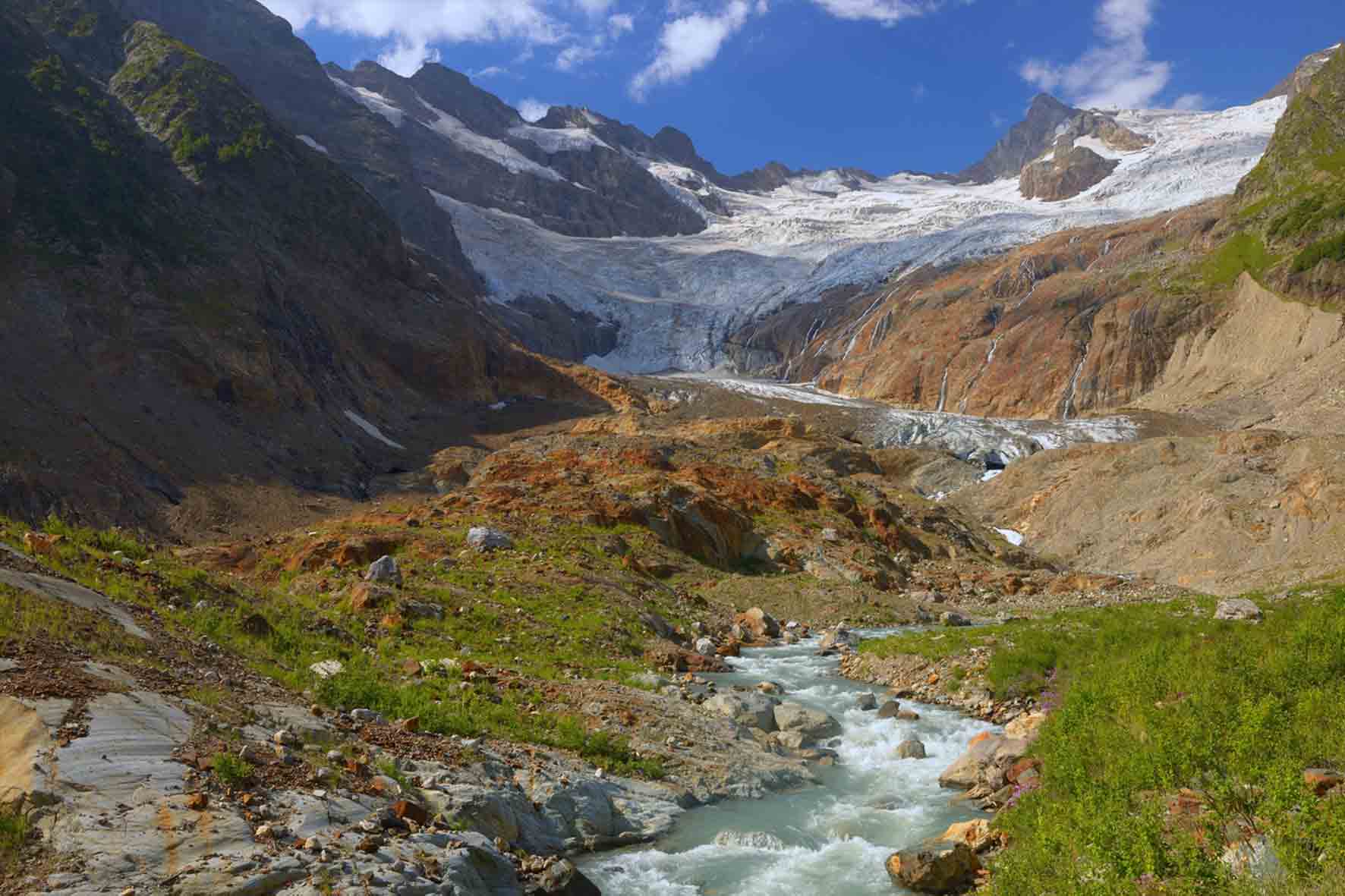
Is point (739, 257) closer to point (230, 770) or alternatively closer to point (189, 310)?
point (189, 310)

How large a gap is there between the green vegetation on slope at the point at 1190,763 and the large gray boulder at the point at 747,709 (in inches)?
175

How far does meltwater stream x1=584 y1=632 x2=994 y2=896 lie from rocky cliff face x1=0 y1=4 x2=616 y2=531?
104 ft

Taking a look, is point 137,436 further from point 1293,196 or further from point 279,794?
point 1293,196

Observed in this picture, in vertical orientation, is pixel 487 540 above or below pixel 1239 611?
below

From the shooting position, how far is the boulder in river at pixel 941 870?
9711 millimetres

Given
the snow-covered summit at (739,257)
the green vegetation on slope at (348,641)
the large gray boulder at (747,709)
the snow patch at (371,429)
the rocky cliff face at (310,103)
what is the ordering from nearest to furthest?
the green vegetation on slope at (348,641) < the large gray boulder at (747,709) < the snow patch at (371,429) < the rocky cliff face at (310,103) < the snow-covered summit at (739,257)

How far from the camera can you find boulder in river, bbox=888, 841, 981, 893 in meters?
9.71

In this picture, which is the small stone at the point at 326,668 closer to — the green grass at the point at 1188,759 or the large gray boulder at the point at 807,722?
the large gray boulder at the point at 807,722

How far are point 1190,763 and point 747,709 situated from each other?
8.07 m

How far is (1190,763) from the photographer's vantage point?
8.75 m

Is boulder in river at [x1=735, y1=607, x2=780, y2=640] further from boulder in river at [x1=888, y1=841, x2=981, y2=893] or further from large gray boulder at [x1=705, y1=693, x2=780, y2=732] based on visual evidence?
boulder in river at [x1=888, y1=841, x2=981, y2=893]

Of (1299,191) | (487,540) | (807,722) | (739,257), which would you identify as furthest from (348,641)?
(739,257)

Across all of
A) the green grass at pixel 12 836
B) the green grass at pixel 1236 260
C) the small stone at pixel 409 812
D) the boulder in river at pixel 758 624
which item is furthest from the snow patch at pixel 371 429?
the green grass at pixel 1236 260

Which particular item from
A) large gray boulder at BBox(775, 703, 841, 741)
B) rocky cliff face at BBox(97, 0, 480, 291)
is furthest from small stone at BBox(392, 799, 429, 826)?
rocky cliff face at BBox(97, 0, 480, 291)
